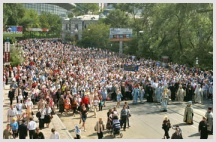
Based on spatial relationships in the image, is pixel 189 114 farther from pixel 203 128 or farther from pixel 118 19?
pixel 118 19

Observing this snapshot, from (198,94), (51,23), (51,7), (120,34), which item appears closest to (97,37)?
(120,34)

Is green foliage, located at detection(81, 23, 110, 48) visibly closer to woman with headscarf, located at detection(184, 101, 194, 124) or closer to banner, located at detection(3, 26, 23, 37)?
banner, located at detection(3, 26, 23, 37)

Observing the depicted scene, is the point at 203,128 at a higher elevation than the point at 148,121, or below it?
higher

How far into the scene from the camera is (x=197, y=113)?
23.0m

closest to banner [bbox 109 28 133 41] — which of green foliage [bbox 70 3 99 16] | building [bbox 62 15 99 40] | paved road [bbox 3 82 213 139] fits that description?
paved road [bbox 3 82 213 139]

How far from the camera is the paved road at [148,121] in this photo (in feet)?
60.2

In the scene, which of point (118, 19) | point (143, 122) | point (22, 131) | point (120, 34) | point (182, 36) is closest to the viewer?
point (22, 131)

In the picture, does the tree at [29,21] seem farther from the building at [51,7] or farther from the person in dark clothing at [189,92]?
the person in dark clothing at [189,92]

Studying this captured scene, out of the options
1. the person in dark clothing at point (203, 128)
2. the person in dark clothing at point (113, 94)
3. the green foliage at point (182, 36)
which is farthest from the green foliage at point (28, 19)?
the person in dark clothing at point (203, 128)

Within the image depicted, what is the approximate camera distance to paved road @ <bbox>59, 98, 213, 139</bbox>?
18.3 m

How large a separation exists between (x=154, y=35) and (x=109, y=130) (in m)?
39.6

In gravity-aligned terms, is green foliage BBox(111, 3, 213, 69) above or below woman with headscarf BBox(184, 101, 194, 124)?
above

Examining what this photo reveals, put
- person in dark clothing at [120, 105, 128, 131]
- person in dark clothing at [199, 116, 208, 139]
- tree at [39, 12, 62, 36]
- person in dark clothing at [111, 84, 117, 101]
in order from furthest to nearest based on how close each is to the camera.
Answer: tree at [39, 12, 62, 36], person in dark clothing at [111, 84, 117, 101], person in dark clothing at [120, 105, 128, 131], person in dark clothing at [199, 116, 208, 139]

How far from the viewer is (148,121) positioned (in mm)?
21125
